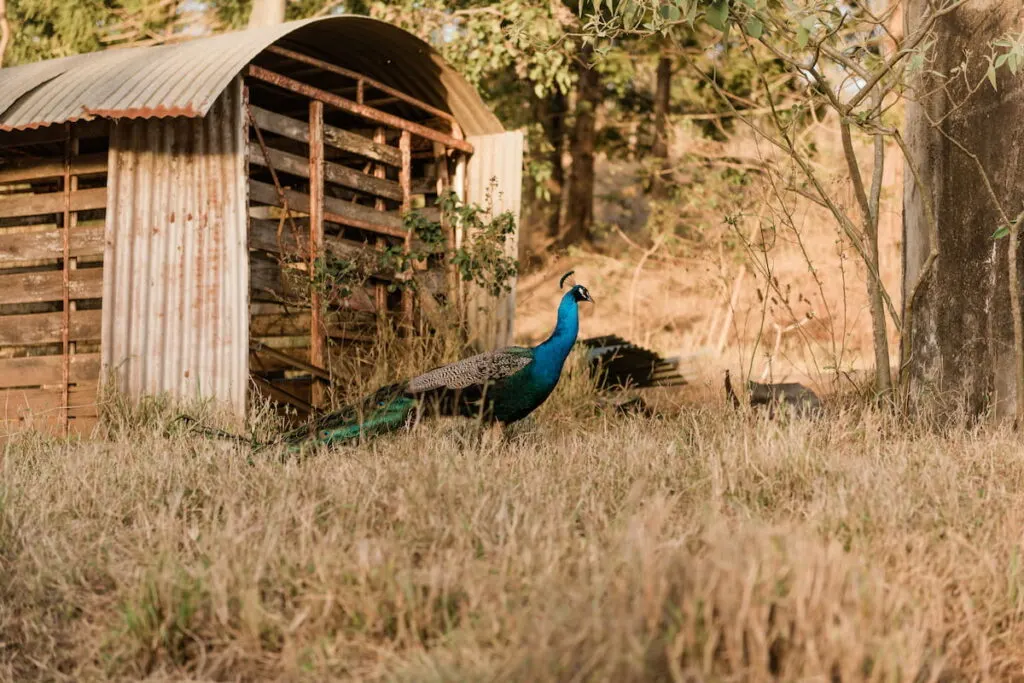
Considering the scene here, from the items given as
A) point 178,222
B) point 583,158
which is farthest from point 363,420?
point 583,158

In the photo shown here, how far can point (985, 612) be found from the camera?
4266 millimetres

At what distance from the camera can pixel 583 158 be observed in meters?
23.4

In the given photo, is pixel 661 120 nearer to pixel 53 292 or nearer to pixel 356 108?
pixel 356 108

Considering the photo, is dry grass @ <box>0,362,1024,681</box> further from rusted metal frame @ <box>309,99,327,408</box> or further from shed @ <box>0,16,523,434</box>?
rusted metal frame @ <box>309,99,327,408</box>

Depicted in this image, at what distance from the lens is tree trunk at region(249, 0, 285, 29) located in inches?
631

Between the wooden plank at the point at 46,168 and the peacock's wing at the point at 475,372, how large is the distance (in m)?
4.45

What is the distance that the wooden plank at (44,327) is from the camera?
993 centimetres

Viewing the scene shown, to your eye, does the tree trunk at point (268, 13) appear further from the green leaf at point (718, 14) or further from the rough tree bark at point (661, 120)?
the green leaf at point (718, 14)

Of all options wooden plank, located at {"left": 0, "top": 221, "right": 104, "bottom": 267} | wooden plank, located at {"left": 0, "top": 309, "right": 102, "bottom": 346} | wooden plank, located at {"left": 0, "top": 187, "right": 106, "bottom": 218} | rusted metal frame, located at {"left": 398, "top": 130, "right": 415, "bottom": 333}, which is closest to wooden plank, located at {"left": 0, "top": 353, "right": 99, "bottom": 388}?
wooden plank, located at {"left": 0, "top": 309, "right": 102, "bottom": 346}

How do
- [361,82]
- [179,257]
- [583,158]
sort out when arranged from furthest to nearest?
[583,158] < [361,82] < [179,257]

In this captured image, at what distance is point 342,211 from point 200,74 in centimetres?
231

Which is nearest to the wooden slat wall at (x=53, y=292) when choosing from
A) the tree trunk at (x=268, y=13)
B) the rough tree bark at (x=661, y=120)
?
→ the tree trunk at (x=268, y=13)

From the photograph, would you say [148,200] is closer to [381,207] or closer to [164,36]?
[381,207]

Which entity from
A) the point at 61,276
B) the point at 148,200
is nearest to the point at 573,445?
the point at 148,200
